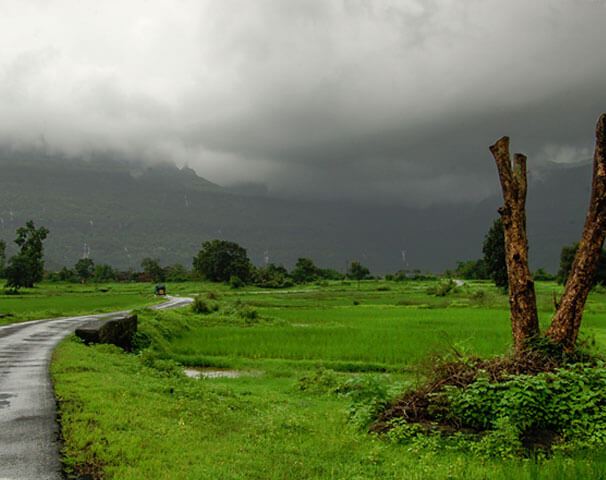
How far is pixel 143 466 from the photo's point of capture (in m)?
6.64

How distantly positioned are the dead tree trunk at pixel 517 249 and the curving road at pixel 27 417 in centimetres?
833

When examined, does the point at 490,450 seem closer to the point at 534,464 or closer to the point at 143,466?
the point at 534,464

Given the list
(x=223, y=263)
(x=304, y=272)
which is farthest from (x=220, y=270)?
(x=304, y=272)

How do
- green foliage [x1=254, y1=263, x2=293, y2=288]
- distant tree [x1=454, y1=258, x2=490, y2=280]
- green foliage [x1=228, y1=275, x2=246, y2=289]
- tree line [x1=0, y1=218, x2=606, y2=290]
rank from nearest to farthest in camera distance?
tree line [x1=0, y1=218, x2=606, y2=290], green foliage [x1=228, y1=275, x2=246, y2=289], green foliage [x1=254, y1=263, x2=293, y2=288], distant tree [x1=454, y1=258, x2=490, y2=280]

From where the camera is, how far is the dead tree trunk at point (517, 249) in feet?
Answer: 35.0

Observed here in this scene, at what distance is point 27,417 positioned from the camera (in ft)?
28.5

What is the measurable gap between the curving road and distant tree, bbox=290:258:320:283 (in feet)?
382

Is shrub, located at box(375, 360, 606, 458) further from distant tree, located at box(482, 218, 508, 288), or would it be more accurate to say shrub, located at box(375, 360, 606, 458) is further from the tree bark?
distant tree, located at box(482, 218, 508, 288)

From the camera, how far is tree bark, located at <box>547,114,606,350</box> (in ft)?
33.6

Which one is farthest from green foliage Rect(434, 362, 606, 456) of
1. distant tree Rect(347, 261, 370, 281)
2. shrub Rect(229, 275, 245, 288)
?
distant tree Rect(347, 261, 370, 281)

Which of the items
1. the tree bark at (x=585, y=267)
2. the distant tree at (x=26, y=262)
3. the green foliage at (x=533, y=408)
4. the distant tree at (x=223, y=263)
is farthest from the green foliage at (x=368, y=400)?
the distant tree at (x=223, y=263)

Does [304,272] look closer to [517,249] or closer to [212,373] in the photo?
[212,373]

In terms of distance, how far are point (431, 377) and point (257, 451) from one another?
12.7 feet

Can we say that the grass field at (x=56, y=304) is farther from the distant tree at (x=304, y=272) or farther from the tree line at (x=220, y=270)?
the distant tree at (x=304, y=272)
